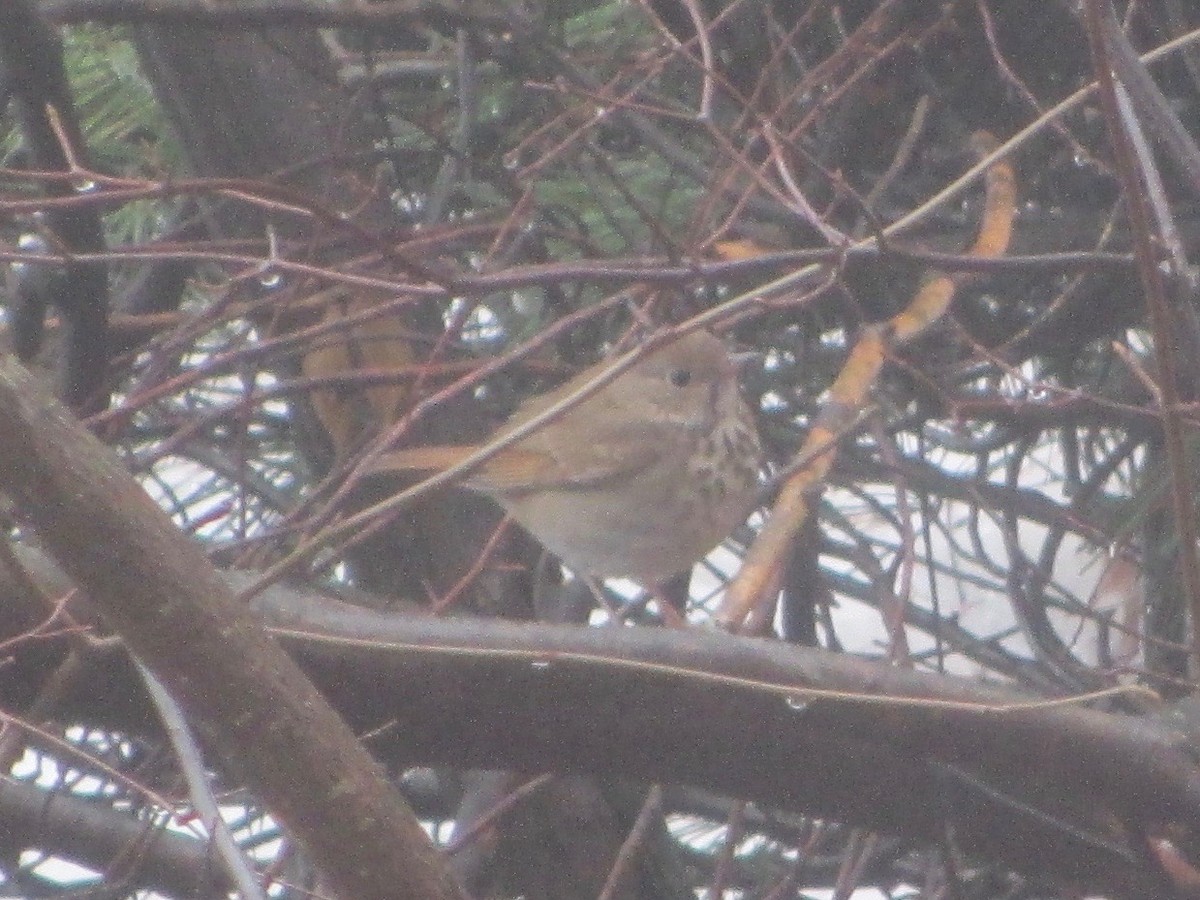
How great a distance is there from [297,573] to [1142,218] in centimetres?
131

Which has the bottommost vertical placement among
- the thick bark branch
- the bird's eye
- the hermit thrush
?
the thick bark branch

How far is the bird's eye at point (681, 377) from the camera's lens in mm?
2932

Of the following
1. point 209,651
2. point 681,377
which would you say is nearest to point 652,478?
point 681,377

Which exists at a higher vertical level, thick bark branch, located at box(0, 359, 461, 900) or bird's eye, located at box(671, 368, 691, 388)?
bird's eye, located at box(671, 368, 691, 388)

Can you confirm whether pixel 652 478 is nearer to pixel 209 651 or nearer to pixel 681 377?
pixel 681 377

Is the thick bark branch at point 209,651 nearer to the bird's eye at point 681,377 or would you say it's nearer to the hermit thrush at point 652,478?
the hermit thrush at point 652,478

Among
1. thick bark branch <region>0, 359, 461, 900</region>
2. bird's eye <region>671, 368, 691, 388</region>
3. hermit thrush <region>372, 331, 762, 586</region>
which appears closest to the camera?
thick bark branch <region>0, 359, 461, 900</region>

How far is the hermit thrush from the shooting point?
2779mm

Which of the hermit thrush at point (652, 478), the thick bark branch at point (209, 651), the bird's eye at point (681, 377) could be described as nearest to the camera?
the thick bark branch at point (209, 651)

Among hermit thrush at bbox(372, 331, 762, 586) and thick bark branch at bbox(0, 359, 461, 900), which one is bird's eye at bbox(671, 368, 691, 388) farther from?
thick bark branch at bbox(0, 359, 461, 900)

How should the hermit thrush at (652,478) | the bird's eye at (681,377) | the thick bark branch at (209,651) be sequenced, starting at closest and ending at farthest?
1. the thick bark branch at (209,651)
2. the hermit thrush at (652,478)
3. the bird's eye at (681,377)

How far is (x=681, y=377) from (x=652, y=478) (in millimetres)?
169

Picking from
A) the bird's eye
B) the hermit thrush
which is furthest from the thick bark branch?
the bird's eye

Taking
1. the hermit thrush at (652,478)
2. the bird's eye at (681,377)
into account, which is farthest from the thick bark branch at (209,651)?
the bird's eye at (681,377)
